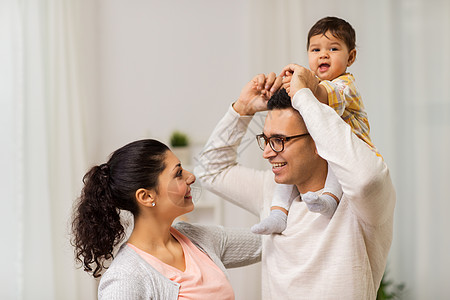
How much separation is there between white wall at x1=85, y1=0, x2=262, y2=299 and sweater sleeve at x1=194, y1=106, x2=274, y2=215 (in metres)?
1.66

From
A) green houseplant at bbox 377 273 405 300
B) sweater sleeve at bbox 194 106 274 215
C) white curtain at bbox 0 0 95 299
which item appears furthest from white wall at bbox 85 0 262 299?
sweater sleeve at bbox 194 106 274 215

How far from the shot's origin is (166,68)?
3539 millimetres

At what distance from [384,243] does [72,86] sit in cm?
226

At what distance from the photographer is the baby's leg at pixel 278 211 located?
1511mm

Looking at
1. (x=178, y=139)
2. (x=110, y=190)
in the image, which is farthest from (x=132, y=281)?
(x=178, y=139)

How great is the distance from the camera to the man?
4.22 feet

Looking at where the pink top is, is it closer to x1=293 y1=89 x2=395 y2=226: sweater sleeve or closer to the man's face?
the man's face

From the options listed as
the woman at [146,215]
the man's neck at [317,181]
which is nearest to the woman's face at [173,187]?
the woman at [146,215]

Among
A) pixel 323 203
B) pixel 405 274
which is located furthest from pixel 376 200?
pixel 405 274

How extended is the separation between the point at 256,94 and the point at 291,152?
348 millimetres

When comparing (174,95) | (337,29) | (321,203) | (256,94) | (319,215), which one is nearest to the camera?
(321,203)

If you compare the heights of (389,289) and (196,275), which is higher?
(196,275)

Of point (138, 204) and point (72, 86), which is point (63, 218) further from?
point (138, 204)

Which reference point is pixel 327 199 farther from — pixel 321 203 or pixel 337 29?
pixel 337 29
